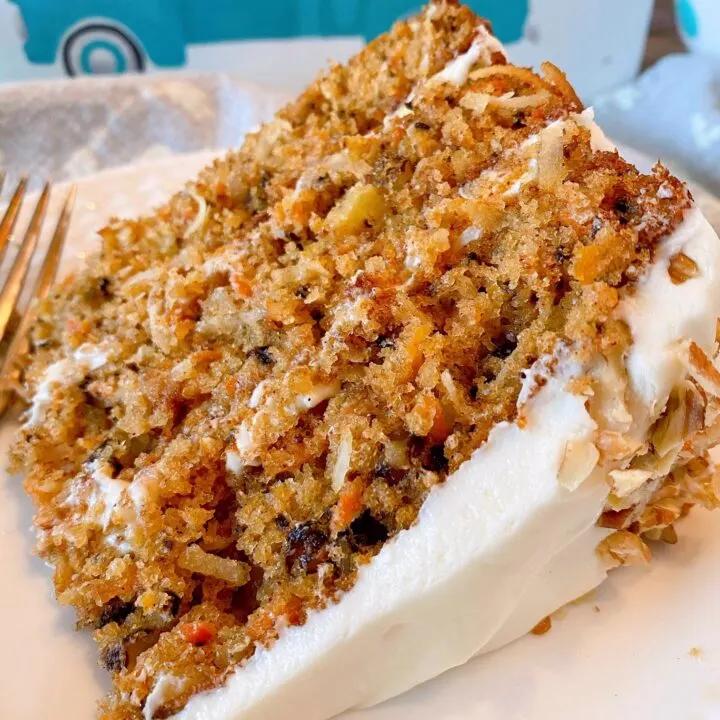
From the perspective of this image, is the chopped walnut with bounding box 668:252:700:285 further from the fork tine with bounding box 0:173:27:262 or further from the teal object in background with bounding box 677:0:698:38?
the teal object in background with bounding box 677:0:698:38

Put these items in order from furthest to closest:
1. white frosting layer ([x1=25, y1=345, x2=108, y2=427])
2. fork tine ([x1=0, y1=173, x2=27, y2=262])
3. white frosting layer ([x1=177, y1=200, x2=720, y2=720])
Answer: fork tine ([x1=0, y1=173, x2=27, y2=262]), white frosting layer ([x1=25, y1=345, x2=108, y2=427]), white frosting layer ([x1=177, y1=200, x2=720, y2=720])

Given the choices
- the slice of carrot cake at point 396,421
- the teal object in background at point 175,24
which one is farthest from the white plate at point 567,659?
the teal object in background at point 175,24

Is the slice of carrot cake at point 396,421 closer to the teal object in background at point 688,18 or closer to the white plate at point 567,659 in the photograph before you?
the white plate at point 567,659

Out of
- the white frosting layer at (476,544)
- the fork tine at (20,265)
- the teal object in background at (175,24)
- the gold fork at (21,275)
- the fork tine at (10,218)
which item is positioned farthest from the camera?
the teal object in background at (175,24)

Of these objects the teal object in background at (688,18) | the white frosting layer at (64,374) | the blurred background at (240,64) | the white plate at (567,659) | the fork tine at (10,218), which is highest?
the teal object in background at (688,18)

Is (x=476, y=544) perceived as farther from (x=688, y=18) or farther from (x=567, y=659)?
(x=688, y=18)

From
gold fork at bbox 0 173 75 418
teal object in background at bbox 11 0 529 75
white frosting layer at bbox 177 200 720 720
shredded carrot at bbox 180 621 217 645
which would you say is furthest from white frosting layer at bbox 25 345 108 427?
teal object in background at bbox 11 0 529 75

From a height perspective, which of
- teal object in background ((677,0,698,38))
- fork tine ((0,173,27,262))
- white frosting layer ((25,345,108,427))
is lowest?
white frosting layer ((25,345,108,427))
